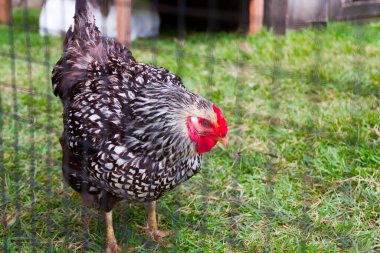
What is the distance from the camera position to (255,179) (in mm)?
2590

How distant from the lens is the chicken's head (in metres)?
1.92

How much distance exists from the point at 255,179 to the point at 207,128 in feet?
2.54

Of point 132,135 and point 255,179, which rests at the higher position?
point 132,135

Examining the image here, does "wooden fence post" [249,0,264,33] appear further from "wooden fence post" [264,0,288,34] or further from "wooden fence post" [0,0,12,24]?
"wooden fence post" [0,0,12,24]

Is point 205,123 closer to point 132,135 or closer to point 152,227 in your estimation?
point 132,135

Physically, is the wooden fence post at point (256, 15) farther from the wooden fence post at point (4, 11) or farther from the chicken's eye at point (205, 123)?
the chicken's eye at point (205, 123)

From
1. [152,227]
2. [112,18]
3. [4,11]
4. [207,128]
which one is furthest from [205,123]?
[4,11]

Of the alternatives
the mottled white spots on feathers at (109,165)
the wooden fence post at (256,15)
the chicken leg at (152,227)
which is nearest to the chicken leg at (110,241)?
the chicken leg at (152,227)

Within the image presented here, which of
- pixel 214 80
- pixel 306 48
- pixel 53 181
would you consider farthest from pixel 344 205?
pixel 306 48

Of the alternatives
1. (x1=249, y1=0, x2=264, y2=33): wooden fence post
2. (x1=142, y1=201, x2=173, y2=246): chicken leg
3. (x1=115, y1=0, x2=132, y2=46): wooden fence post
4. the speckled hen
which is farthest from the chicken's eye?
(x1=249, y1=0, x2=264, y2=33): wooden fence post

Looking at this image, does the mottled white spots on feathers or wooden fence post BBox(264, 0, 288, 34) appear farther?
wooden fence post BBox(264, 0, 288, 34)

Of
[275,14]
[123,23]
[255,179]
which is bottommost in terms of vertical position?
[255,179]

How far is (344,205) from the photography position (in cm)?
228

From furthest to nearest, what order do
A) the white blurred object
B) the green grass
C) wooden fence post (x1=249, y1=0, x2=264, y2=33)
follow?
1. the white blurred object
2. wooden fence post (x1=249, y1=0, x2=264, y2=33)
3. the green grass
